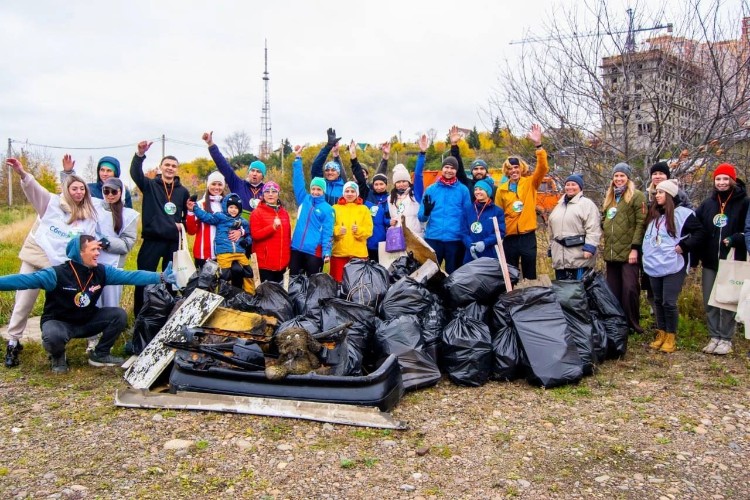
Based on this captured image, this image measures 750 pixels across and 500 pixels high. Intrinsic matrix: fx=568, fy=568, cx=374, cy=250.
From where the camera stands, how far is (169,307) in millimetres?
4387

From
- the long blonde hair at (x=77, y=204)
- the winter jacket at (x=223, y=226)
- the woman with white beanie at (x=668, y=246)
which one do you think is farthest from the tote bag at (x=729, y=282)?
the long blonde hair at (x=77, y=204)

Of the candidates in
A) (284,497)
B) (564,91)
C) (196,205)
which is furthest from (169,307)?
(564,91)

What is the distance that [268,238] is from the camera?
17.0 feet

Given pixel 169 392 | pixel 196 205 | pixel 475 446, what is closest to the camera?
pixel 475 446

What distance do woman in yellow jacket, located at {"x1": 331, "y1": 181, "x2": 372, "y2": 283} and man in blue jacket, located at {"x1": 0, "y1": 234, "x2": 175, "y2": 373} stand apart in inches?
66.7

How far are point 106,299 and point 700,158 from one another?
5827mm

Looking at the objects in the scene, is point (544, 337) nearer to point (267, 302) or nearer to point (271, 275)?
point (267, 302)

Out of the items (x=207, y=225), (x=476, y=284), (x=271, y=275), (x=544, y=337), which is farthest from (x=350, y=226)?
(x=544, y=337)

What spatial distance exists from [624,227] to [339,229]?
2.53 m

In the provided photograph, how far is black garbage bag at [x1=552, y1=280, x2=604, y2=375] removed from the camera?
160 inches

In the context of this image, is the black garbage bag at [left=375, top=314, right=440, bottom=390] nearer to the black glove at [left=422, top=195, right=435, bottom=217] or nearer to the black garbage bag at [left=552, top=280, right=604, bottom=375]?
the black garbage bag at [left=552, top=280, right=604, bottom=375]

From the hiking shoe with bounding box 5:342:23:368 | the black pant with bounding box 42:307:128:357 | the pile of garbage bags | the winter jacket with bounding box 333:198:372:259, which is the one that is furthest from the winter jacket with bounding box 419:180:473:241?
the hiking shoe with bounding box 5:342:23:368

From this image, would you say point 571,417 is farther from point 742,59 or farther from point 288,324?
point 742,59

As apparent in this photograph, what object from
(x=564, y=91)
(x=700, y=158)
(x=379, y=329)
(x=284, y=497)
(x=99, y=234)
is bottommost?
(x=284, y=497)
